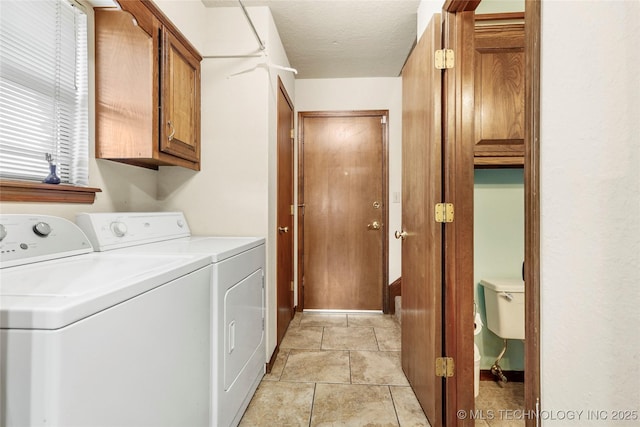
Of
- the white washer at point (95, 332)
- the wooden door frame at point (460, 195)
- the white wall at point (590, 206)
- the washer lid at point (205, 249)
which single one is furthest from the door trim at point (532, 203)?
the washer lid at point (205, 249)

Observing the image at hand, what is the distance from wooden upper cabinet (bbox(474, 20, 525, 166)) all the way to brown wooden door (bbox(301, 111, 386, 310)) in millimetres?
1499

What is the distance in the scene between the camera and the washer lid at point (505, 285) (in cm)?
172

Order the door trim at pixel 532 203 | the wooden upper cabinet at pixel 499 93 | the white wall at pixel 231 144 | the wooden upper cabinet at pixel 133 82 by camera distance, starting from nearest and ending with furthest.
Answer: the door trim at pixel 532 203 → the wooden upper cabinet at pixel 133 82 → the wooden upper cabinet at pixel 499 93 → the white wall at pixel 231 144

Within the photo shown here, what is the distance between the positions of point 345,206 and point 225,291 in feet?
6.42

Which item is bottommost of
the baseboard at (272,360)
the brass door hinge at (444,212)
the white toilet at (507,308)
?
the baseboard at (272,360)

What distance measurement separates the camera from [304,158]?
10.3 ft

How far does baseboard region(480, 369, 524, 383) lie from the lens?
1905mm

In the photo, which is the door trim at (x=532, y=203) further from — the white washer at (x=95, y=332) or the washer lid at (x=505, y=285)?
the washer lid at (x=505, y=285)

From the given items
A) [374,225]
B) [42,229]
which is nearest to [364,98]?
[374,225]

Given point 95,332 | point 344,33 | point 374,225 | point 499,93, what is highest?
point 344,33

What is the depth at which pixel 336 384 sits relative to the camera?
184 centimetres

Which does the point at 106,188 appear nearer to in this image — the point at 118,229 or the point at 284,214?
the point at 118,229

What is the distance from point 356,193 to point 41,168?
2.42 m

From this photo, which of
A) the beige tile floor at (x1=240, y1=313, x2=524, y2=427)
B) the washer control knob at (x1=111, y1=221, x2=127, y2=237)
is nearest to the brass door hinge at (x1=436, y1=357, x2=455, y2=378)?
the beige tile floor at (x1=240, y1=313, x2=524, y2=427)
